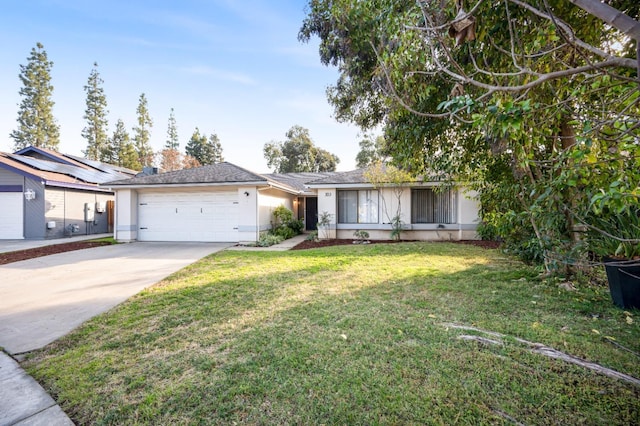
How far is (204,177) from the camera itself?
1207 cm

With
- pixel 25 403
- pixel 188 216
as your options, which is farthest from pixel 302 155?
pixel 25 403

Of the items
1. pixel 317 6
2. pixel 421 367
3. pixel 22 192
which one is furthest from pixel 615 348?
pixel 22 192

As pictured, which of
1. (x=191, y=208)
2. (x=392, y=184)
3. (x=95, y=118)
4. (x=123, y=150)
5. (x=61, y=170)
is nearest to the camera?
(x=392, y=184)

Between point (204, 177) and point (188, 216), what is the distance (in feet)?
6.31

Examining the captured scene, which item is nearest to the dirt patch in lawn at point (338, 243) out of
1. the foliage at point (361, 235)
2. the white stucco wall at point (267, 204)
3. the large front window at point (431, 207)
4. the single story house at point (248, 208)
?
the foliage at point (361, 235)

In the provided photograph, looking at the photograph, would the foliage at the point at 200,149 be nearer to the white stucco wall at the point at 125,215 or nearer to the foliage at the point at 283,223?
the white stucco wall at the point at 125,215

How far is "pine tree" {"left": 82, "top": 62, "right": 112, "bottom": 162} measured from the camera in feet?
103

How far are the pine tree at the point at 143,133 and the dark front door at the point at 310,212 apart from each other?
2674cm

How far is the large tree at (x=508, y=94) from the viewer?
220cm

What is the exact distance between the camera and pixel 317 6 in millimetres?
5465

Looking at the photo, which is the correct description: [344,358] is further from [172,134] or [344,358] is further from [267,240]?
[172,134]

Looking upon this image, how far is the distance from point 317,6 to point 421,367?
639cm

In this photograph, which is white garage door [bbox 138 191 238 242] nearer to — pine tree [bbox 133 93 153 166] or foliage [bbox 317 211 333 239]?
foliage [bbox 317 211 333 239]

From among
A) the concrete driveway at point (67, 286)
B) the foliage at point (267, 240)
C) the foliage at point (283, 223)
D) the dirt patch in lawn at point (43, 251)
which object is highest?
the foliage at point (283, 223)
